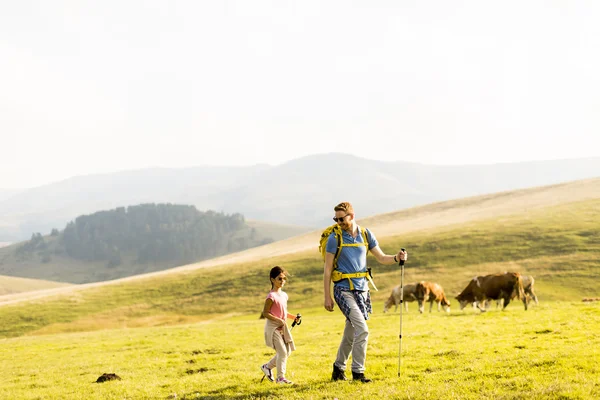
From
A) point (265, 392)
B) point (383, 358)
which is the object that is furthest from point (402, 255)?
point (383, 358)

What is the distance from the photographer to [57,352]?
31062mm

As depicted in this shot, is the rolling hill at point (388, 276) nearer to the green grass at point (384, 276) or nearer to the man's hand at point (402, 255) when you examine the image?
the green grass at point (384, 276)

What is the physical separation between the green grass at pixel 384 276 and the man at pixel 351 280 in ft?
174

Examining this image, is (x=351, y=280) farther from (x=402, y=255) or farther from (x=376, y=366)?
(x=376, y=366)

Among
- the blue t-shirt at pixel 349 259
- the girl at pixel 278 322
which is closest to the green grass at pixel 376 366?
the girl at pixel 278 322

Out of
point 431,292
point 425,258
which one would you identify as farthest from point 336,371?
point 425,258

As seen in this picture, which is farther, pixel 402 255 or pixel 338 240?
pixel 338 240

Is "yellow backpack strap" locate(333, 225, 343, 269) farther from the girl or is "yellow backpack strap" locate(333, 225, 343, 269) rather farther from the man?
the girl

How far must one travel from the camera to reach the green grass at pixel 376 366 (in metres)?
11.4

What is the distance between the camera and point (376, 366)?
15086 millimetres

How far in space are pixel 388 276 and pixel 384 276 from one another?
585mm

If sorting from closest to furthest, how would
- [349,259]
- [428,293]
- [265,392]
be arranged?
[349,259]
[265,392]
[428,293]

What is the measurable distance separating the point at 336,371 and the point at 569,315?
52.8 ft

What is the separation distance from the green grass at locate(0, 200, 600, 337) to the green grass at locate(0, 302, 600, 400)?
1626 inches
